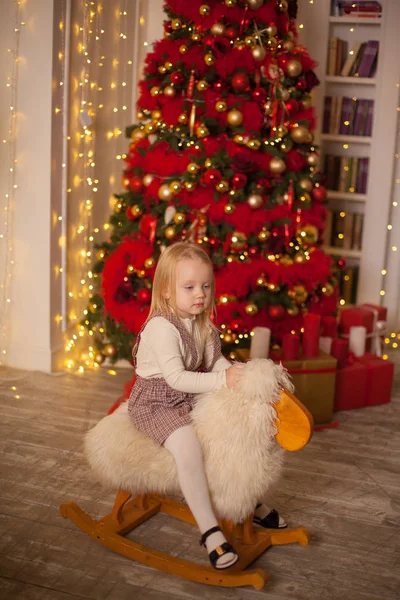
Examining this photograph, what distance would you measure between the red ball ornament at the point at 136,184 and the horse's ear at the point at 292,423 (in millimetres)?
1799

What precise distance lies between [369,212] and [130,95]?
5.90 feet

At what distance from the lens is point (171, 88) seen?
330cm

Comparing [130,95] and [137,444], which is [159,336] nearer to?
[137,444]

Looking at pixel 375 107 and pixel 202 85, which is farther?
pixel 375 107

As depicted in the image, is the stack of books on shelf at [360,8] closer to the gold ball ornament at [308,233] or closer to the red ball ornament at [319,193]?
the red ball ornament at [319,193]

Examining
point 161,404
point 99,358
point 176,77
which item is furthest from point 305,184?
point 161,404

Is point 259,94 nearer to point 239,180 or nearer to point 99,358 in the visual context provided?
point 239,180

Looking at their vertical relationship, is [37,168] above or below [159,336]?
above

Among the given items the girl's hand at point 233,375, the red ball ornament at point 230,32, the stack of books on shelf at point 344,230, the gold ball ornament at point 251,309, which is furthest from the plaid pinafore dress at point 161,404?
the stack of books on shelf at point 344,230

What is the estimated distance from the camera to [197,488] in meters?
1.90

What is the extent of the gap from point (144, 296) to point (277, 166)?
0.89 m

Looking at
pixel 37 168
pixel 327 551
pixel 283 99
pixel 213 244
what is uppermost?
pixel 283 99

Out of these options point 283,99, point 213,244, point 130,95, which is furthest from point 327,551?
point 130,95

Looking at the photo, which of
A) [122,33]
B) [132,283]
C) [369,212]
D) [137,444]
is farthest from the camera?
[369,212]
